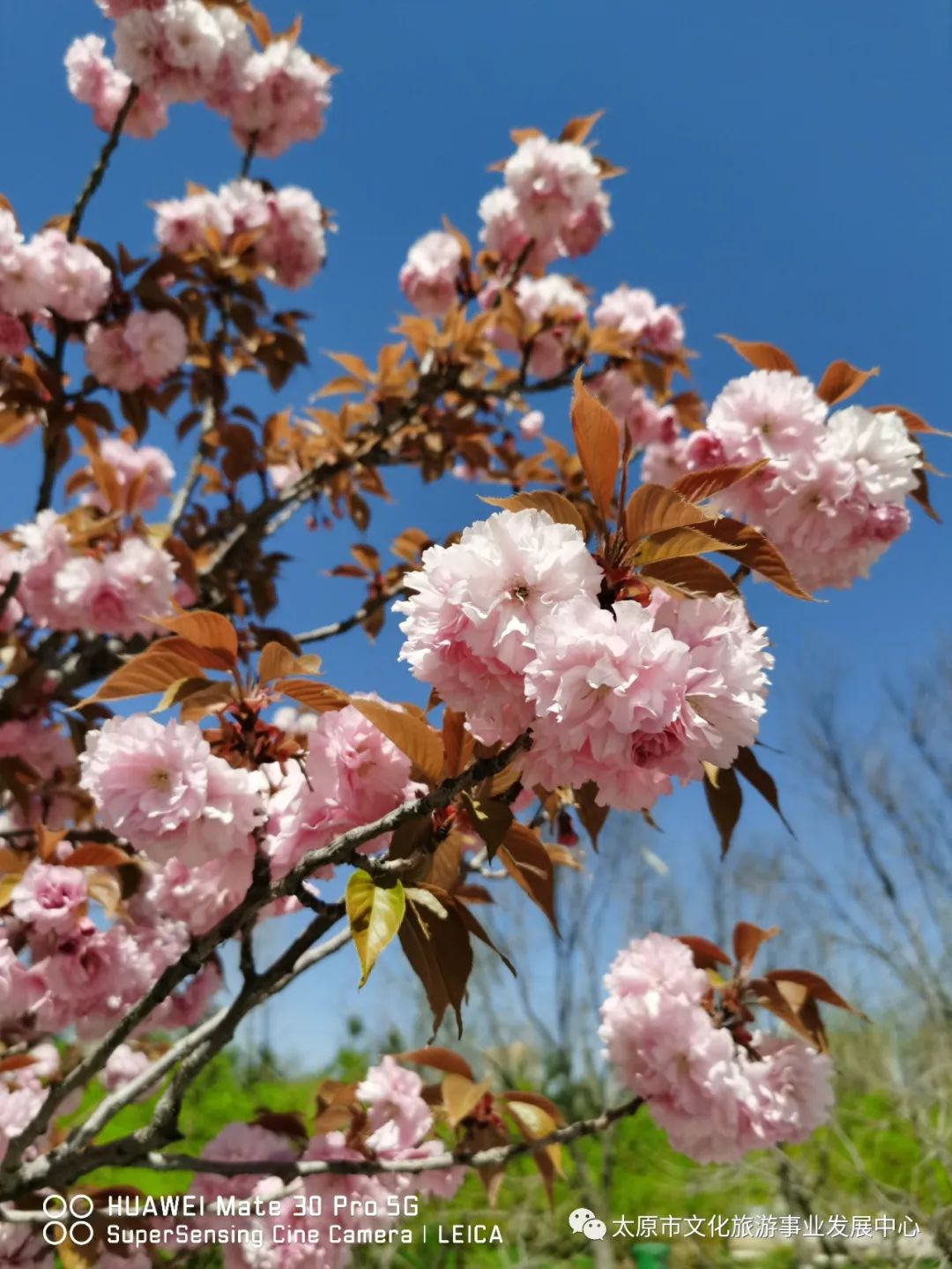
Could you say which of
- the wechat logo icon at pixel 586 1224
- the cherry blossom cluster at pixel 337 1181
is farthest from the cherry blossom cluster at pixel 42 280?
the wechat logo icon at pixel 586 1224

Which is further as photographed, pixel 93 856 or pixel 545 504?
pixel 93 856

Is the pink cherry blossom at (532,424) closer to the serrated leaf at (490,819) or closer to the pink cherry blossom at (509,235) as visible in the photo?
the pink cherry blossom at (509,235)

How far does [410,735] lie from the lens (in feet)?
2.70

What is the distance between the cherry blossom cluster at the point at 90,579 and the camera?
72.2 inches

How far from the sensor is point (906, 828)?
969 cm

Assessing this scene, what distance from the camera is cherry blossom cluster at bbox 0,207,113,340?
1.90 m

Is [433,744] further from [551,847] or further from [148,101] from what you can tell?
[148,101]

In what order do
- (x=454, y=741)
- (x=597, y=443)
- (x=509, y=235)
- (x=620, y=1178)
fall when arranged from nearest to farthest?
(x=597, y=443)
(x=454, y=741)
(x=509, y=235)
(x=620, y=1178)

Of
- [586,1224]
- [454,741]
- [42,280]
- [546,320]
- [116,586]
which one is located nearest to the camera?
[454,741]

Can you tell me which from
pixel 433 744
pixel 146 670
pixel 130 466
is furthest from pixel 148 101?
pixel 433 744

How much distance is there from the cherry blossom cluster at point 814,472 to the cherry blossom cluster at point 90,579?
4.05ft

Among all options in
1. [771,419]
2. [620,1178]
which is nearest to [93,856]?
[771,419]

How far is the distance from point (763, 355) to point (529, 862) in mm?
796

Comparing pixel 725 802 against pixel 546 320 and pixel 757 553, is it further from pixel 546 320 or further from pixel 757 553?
pixel 546 320
